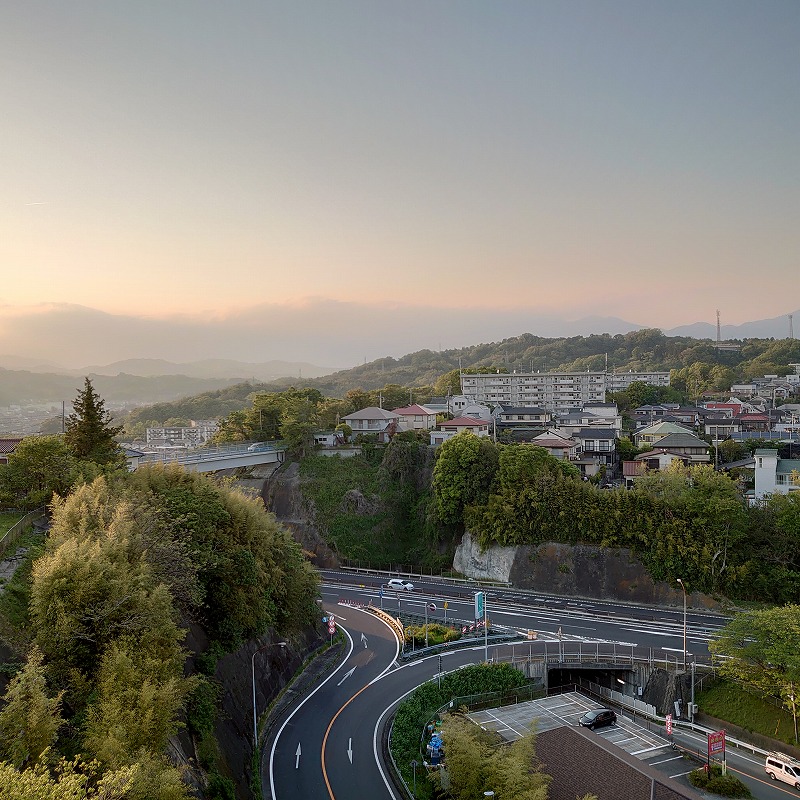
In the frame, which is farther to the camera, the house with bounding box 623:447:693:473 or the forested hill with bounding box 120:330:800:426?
the forested hill with bounding box 120:330:800:426

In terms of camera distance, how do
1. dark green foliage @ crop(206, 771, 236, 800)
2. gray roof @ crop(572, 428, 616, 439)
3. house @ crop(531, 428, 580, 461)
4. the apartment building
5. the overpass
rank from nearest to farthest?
dark green foliage @ crop(206, 771, 236, 800), the overpass, house @ crop(531, 428, 580, 461), gray roof @ crop(572, 428, 616, 439), the apartment building

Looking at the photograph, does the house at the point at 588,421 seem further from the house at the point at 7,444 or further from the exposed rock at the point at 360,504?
the house at the point at 7,444

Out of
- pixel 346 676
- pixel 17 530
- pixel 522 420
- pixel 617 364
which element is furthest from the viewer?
pixel 617 364

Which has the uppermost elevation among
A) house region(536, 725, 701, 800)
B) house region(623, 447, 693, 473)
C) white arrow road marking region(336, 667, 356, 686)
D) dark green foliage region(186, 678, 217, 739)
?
house region(623, 447, 693, 473)

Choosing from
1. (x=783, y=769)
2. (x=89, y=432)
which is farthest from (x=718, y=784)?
(x=89, y=432)

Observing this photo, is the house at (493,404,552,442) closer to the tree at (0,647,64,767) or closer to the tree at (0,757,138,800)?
the tree at (0,647,64,767)

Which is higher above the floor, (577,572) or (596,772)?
(596,772)

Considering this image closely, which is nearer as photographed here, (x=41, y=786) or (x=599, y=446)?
(x=41, y=786)

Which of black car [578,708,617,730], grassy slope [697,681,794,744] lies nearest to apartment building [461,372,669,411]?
grassy slope [697,681,794,744]

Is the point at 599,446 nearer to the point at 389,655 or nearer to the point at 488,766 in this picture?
the point at 389,655
